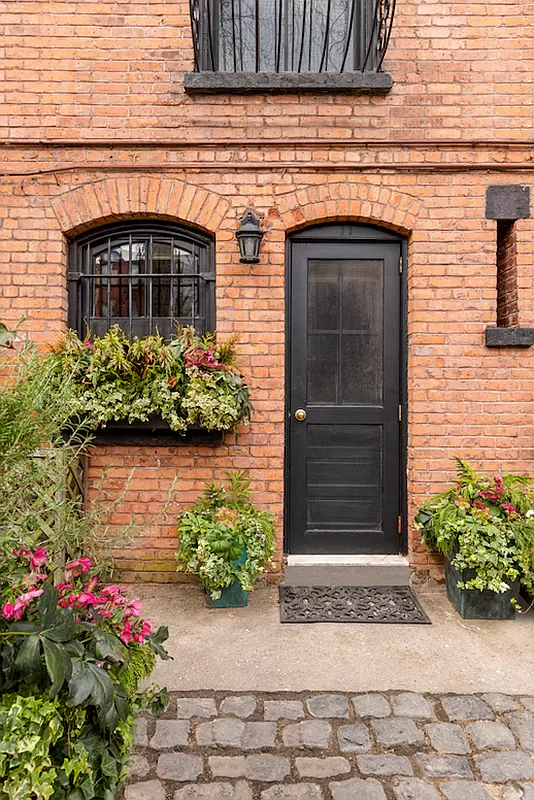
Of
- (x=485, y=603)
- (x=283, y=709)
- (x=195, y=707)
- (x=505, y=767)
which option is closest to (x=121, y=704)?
(x=195, y=707)

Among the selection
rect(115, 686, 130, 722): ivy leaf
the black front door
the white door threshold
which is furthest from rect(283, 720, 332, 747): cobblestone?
the black front door

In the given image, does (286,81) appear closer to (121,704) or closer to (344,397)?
(344,397)

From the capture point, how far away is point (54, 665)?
146cm

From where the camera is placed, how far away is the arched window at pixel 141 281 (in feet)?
12.9

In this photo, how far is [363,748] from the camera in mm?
2141

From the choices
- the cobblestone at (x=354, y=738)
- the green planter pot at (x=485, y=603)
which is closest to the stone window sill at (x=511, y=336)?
the green planter pot at (x=485, y=603)

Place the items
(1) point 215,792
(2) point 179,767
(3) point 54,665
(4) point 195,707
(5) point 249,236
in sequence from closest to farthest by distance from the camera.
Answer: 1. (3) point 54,665
2. (1) point 215,792
3. (2) point 179,767
4. (4) point 195,707
5. (5) point 249,236

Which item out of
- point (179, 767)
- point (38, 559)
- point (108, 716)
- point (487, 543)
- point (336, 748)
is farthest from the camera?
point (487, 543)

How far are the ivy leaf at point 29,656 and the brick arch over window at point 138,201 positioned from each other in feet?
9.82

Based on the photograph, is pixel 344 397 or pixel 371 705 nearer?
pixel 371 705

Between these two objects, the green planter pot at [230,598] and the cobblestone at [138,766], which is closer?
the cobblestone at [138,766]

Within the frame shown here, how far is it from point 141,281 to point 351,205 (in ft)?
5.46

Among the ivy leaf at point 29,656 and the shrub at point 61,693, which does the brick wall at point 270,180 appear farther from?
the ivy leaf at point 29,656

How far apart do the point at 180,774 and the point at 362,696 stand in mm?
917
